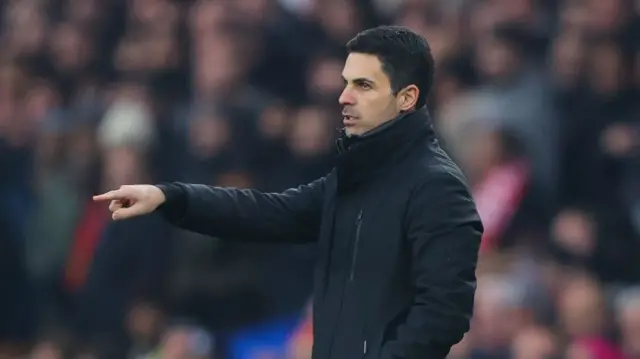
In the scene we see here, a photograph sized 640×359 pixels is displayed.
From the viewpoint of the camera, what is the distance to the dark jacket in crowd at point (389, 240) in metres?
4.29

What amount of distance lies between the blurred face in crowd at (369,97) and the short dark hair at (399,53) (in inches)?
0.6

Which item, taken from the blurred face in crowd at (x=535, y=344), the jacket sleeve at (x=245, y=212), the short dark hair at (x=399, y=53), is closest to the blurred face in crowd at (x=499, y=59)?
the blurred face in crowd at (x=535, y=344)

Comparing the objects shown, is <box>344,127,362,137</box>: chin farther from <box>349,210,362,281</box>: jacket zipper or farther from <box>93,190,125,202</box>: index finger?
<box>93,190,125,202</box>: index finger

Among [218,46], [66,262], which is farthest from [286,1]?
[66,262]

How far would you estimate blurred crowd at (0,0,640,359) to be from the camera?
751 cm

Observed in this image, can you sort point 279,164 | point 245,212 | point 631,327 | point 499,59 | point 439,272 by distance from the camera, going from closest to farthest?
point 439,272 → point 245,212 → point 631,327 → point 499,59 → point 279,164

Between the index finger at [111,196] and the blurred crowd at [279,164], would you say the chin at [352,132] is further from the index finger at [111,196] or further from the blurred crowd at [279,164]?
the blurred crowd at [279,164]

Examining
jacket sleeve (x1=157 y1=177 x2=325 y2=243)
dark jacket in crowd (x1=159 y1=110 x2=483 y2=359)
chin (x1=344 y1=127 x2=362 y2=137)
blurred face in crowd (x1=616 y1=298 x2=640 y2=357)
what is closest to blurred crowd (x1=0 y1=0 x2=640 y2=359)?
blurred face in crowd (x1=616 y1=298 x2=640 y2=357)

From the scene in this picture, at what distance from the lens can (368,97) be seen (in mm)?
4516

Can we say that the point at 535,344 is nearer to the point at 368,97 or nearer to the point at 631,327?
the point at 631,327

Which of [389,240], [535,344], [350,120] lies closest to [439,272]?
[389,240]

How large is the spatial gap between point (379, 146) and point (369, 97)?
0.15 m

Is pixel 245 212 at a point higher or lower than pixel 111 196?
lower

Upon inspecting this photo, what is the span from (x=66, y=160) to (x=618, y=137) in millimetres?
3506
